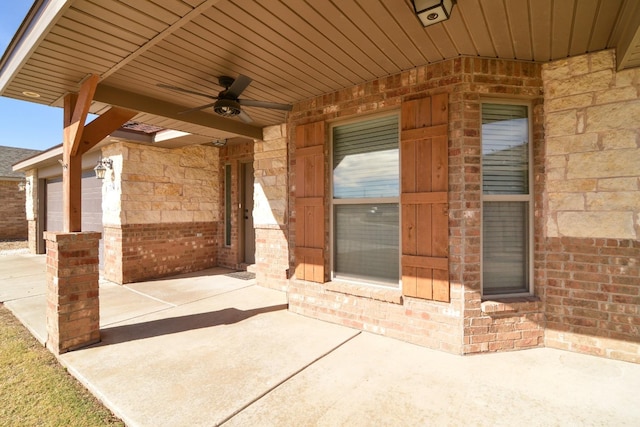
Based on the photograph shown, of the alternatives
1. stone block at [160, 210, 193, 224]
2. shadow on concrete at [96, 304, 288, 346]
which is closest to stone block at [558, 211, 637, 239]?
shadow on concrete at [96, 304, 288, 346]

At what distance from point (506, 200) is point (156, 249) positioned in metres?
6.10

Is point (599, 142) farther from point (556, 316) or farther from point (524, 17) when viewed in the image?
point (556, 316)

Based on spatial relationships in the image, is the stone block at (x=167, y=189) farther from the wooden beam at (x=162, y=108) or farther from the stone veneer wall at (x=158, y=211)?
the wooden beam at (x=162, y=108)

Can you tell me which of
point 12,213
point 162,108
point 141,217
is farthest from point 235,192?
point 12,213

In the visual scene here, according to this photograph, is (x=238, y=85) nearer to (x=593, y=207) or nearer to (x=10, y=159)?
(x=593, y=207)

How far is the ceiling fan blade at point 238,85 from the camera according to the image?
2.87 metres

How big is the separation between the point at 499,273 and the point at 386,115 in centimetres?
208

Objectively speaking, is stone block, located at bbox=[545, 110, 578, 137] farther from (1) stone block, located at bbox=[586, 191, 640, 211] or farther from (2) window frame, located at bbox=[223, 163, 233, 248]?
(2) window frame, located at bbox=[223, 163, 233, 248]

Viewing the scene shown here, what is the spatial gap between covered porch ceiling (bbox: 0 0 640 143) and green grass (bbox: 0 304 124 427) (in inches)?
106

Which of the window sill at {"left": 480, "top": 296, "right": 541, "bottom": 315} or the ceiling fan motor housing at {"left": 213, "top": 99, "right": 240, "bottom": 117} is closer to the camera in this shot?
the window sill at {"left": 480, "top": 296, "right": 541, "bottom": 315}

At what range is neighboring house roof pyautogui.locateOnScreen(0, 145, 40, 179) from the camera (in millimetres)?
13475

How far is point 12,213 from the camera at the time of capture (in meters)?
13.4

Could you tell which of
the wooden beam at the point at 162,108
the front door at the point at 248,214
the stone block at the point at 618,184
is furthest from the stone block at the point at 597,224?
the front door at the point at 248,214

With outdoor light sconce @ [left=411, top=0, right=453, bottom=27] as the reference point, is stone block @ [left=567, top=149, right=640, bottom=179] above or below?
below
